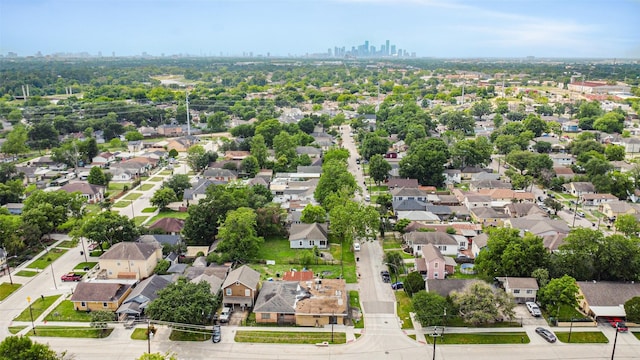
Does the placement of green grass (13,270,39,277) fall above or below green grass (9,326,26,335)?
above

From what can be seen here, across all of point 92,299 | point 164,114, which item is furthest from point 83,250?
point 164,114

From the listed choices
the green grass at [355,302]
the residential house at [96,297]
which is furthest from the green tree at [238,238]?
the green grass at [355,302]

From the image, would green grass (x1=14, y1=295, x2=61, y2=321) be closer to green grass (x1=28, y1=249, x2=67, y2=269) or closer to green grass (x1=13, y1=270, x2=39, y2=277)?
green grass (x1=13, y1=270, x2=39, y2=277)

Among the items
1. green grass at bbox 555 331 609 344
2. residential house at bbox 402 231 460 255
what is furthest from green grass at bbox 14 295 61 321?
green grass at bbox 555 331 609 344

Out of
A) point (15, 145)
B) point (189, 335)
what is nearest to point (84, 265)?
point (189, 335)

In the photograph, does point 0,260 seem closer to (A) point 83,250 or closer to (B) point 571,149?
(A) point 83,250

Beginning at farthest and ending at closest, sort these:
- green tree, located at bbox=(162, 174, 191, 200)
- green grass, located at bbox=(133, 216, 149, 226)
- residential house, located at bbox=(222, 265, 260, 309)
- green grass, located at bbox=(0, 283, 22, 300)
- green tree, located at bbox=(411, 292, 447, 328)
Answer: green tree, located at bbox=(162, 174, 191, 200) → green grass, located at bbox=(133, 216, 149, 226) → green grass, located at bbox=(0, 283, 22, 300) → residential house, located at bbox=(222, 265, 260, 309) → green tree, located at bbox=(411, 292, 447, 328)

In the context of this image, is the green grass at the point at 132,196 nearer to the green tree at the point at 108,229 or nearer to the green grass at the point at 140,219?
the green grass at the point at 140,219
